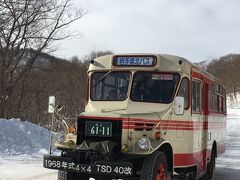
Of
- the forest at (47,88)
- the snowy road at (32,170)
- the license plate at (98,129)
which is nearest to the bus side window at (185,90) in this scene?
the license plate at (98,129)

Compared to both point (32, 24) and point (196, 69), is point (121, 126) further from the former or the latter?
point (32, 24)

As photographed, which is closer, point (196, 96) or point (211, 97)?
point (196, 96)

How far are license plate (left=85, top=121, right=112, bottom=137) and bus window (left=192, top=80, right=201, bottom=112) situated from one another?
258cm

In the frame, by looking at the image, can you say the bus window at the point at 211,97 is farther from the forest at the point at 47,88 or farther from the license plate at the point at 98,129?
the forest at the point at 47,88

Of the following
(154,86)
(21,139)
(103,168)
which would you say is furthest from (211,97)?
(21,139)

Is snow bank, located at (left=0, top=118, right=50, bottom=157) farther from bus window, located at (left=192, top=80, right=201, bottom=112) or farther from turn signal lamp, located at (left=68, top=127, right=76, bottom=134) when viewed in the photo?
bus window, located at (left=192, top=80, right=201, bottom=112)

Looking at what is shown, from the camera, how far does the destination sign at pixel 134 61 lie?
9.68m

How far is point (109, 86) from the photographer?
9898mm

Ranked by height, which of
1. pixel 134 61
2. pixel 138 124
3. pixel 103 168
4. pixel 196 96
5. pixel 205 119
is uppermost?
pixel 134 61

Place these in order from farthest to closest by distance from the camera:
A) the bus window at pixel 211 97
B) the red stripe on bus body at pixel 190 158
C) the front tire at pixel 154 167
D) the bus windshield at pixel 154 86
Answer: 1. the bus window at pixel 211 97
2. the red stripe on bus body at pixel 190 158
3. the bus windshield at pixel 154 86
4. the front tire at pixel 154 167

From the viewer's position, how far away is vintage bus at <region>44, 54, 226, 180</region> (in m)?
8.31

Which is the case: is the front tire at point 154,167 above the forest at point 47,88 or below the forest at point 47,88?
below

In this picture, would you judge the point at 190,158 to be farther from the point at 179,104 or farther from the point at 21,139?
the point at 21,139

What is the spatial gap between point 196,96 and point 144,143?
9.29 ft
